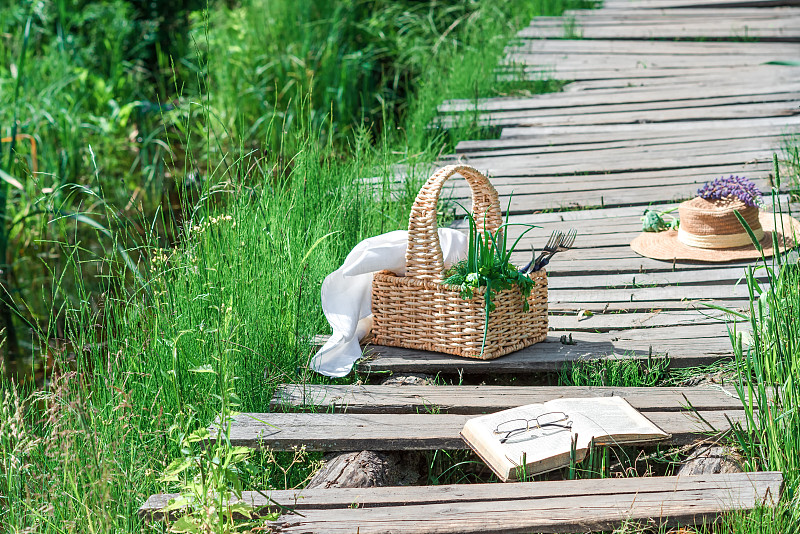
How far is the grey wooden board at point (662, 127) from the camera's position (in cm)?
580

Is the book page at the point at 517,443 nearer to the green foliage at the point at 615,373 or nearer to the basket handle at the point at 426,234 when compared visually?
the green foliage at the point at 615,373

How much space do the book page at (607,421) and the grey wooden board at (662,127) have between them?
3.42 metres

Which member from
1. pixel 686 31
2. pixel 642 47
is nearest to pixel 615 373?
pixel 642 47

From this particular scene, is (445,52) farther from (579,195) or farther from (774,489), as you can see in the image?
(774,489)

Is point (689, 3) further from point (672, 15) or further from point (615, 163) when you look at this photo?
point (615, 163)

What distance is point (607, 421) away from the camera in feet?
9.00

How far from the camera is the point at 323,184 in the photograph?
4.49 metres

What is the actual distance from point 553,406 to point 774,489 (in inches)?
26.3

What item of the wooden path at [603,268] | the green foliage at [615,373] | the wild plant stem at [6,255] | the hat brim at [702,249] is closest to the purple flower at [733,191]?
the hat brim at [702,249]

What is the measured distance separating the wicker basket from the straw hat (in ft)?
3.46

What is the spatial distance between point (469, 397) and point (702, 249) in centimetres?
Result: 167

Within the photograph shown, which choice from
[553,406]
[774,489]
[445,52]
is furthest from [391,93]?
[774,489]

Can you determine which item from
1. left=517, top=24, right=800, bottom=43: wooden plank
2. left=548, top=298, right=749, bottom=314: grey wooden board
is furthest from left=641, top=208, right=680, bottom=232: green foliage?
left=517, top=24, right=800, bottom=43: wooden plank

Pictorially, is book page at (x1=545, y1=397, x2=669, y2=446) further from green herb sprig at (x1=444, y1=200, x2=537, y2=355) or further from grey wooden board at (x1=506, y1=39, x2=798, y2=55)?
grey wooden board at (x1=506, y1=39, x2=798, y2=55)
